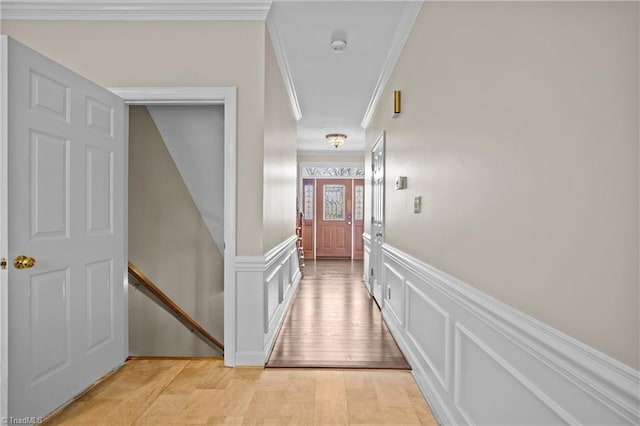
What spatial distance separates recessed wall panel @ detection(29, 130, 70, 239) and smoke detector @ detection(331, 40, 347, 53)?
217 cm

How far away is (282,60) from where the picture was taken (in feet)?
12.1

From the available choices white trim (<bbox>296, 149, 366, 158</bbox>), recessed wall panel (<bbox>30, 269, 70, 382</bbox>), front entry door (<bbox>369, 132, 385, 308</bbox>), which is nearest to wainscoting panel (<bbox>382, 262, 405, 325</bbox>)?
front entry door (<bbox>369, 132, 385, 308</bbox>)

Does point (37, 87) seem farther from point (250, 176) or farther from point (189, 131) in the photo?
point (189, 131)

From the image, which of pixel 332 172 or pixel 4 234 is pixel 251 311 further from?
pixel 332 172

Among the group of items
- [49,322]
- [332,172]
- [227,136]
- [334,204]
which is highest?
[332,172]

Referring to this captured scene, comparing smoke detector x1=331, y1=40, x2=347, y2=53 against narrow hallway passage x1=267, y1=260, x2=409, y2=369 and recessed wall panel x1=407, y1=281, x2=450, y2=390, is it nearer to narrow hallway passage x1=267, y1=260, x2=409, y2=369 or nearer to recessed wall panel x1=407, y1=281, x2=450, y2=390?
recessed wall panel x1=407, y1=281, x2=450, y2=390

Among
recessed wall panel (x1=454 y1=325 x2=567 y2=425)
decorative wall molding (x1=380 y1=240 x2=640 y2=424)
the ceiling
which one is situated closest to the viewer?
decorative wall molding (x1=380 y1=240 x2=640 y2=424)

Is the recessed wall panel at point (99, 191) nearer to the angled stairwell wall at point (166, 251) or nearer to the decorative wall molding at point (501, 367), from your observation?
the angled stairwell wall at point (166, 251)

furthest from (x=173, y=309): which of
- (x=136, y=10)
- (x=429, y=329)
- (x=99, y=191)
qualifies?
(x=136, y=10)

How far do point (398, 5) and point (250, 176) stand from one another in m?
1.64

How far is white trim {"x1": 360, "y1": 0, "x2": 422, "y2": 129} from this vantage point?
8.98ft

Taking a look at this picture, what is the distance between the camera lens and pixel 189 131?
3.77 meters

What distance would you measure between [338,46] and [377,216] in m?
2.35

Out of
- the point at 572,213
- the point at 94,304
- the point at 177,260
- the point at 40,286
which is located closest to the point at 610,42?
the point at 572,213
